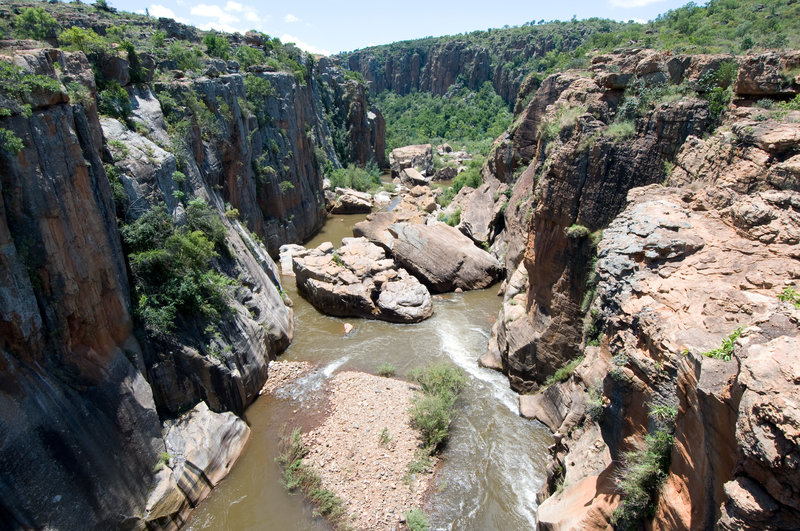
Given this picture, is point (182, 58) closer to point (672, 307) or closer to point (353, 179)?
point (353, 179)

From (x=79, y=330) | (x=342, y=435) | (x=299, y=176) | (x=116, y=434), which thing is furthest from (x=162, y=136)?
(x=299, y=176)

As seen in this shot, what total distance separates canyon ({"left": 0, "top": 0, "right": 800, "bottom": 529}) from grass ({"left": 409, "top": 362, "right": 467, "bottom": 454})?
84 cm

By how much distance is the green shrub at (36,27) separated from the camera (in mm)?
14734

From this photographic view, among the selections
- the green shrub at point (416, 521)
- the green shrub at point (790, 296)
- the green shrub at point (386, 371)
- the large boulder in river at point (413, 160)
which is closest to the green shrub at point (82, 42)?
the green shrub at point (386, 371)

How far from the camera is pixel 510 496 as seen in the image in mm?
11703

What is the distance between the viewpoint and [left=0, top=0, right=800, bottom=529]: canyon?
5520 mm

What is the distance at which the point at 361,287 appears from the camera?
70.5 feet

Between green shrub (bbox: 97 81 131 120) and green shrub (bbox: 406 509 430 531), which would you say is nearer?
green shrub (bbox: 406 509 430 531)

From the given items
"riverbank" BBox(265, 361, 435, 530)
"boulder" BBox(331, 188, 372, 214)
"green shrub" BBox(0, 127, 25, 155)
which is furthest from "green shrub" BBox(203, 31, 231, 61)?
"riverbank" BBox(265, 361, 435, 530)

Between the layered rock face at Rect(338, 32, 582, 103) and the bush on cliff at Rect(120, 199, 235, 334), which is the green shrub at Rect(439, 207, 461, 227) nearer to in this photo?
the bush on cliff at Rect(120, 199, 235, 334)

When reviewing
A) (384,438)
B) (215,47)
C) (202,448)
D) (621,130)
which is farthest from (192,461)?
(215,47)

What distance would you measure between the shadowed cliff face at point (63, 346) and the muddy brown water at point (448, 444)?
2.70 m

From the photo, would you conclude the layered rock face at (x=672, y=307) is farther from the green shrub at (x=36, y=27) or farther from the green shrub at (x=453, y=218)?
the green shrub at (x=36, y=27)

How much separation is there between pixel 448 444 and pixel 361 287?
9.85 meters
